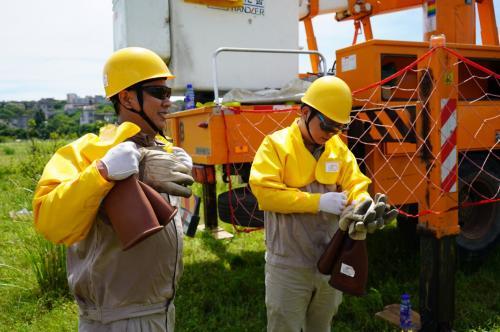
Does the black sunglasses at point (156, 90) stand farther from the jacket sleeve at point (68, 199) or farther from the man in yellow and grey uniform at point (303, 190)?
the man in yellow and grey uniform at point (303, 190)

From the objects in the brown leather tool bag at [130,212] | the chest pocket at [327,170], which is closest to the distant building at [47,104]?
the chest pocket at [327,170]

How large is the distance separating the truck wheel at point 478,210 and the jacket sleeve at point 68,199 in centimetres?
333

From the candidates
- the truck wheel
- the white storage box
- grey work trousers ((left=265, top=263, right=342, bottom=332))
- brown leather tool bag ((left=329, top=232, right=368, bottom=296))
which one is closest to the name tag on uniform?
brown leather tool bag ((left=329, top=232, right=368, bottom=296))

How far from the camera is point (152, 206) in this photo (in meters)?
1.49

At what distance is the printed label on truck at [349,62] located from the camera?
3822 mm

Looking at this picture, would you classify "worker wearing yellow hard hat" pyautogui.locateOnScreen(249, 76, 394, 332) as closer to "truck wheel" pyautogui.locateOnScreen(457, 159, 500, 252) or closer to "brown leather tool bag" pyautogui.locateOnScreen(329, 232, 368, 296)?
"brown leather tool bag" pyautogui.locateOnScreen(329, 232, 368, 296)

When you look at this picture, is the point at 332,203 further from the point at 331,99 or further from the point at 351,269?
the point at 331,99

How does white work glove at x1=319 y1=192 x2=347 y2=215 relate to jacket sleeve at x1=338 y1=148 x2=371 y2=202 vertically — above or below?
below

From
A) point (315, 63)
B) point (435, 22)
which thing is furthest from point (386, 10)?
point (435, 22)

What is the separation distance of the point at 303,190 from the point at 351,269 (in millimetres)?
458

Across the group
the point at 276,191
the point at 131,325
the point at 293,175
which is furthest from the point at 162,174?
the point at 293,175

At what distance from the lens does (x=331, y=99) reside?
7.59 ft

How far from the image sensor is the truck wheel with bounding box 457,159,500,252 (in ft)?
13.0

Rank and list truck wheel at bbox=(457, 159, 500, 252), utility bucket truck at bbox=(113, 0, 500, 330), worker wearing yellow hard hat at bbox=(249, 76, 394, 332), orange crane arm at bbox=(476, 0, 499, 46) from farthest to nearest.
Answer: orange crane arm at bbox=(476, 0, 499, 46) < truck wheel at bbox=(457, 159, 500, 252) < utility bucket truck at bbox=(113, 0, 500, 330) < worker wearing yellow hard hat at bbox=(249, 76, 394, 332)
